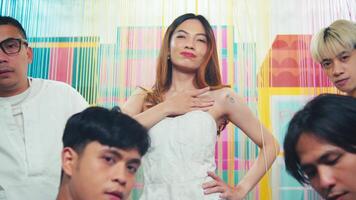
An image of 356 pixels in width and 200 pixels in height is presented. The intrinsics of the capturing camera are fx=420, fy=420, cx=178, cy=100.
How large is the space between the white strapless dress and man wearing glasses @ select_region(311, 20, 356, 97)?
466 mm

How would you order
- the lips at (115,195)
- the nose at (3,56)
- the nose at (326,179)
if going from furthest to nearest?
→ the nose at (3,56), the lips at (115,195), the nose at (326,179)

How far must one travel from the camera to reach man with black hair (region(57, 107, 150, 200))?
38.2 inches

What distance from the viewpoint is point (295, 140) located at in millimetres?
975

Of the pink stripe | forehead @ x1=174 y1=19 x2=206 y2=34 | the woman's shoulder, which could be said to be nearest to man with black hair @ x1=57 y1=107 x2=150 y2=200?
the woman's shoulder

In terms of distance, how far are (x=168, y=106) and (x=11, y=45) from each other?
58cm

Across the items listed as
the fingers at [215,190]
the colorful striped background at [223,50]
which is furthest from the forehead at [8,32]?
the fingers at [215,190]

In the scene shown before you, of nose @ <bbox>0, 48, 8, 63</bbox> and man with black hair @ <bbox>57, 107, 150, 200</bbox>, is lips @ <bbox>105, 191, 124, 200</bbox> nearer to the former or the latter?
man with black hair @ <bbox>57, 107, 150, 200</bbox>

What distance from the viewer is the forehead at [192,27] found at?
1476mm

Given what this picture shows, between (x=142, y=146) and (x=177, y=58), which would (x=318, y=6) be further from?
(x=142, y=146)

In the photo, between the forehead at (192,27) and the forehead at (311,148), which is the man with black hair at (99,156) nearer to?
the forehead at (311,148)

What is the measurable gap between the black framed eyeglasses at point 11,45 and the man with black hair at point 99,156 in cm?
51

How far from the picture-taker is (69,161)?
1.01 metres

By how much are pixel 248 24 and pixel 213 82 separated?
472 mm

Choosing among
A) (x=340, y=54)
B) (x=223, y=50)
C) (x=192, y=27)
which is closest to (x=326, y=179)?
(x=340, y=54)
